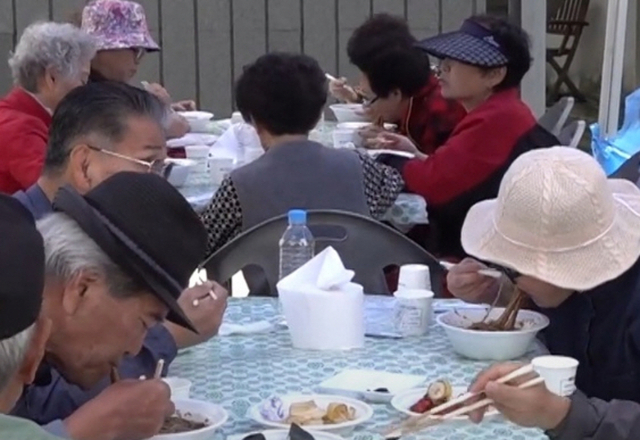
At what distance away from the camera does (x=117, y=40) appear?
5.90m

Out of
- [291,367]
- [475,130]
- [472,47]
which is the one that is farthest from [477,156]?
[291,367]

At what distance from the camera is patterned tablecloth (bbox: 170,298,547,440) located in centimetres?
241

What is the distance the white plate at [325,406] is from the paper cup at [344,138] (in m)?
3.14

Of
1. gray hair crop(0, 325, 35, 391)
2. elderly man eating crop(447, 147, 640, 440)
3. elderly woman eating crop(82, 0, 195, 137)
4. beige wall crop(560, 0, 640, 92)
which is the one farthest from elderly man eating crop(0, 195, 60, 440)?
beige wall crop(560, 0, 640, 92)

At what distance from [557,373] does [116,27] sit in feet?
13.5

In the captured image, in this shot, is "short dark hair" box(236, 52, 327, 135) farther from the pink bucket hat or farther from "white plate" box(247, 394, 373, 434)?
the pink bucket hat

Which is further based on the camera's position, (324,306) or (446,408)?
(324,306)

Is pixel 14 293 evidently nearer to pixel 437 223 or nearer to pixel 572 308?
pixel 572 308

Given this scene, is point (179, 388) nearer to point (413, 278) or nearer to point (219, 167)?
point (413, 278)

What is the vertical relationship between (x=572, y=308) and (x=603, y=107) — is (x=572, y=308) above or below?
above

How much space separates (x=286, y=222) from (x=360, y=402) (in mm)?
1202

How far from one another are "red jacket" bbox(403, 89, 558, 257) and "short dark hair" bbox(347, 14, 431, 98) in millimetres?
771

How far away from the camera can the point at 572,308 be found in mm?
2754

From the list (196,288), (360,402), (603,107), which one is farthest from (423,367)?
(603,107)
